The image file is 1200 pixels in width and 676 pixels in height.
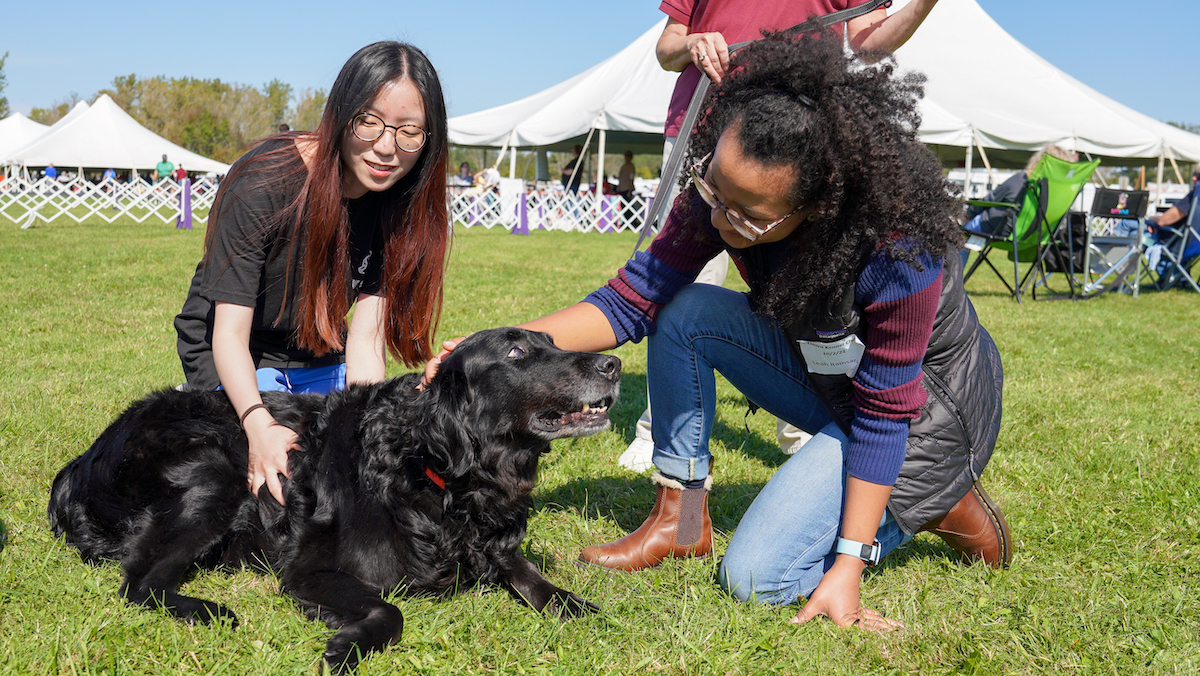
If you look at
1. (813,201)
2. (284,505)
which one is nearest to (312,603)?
(284,505)

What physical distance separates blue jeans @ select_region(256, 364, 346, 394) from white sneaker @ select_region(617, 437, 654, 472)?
1.28m

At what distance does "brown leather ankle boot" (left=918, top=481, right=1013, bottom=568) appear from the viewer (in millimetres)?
2537

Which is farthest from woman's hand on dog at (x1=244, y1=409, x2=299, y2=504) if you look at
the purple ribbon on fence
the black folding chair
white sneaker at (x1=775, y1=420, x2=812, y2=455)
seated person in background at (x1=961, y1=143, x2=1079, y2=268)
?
the purple ribbon on fence

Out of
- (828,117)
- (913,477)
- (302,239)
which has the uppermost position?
(828,117)

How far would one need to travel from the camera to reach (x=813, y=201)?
6.77 feet

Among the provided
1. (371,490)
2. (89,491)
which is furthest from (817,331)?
(89,491)

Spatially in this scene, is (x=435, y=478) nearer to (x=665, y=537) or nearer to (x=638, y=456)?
(x=665, y=537)

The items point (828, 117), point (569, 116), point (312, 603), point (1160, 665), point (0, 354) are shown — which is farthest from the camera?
point (569, 116)

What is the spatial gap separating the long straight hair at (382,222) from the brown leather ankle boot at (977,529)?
6.52 feet

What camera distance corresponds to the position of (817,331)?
2.33 m

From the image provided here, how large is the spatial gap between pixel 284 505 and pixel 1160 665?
96.3 inches

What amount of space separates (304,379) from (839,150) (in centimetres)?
236

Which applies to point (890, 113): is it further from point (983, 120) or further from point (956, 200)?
point (983, 120)

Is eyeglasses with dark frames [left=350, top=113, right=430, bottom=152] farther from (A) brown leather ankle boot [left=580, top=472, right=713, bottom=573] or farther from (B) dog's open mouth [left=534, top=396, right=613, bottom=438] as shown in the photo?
(A) brown leather ankle boot [left=580, top=472, right=713, bottom=573]
